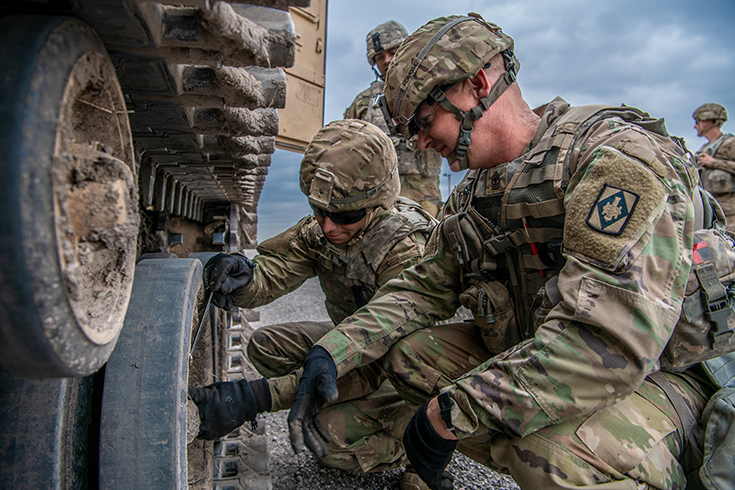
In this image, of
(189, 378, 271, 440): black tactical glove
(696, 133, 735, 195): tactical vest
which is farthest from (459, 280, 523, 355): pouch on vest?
(696, 133, 735, 195): tactical vest

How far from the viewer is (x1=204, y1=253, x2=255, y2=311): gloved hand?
2.42 m

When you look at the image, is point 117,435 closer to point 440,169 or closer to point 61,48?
point 61,48

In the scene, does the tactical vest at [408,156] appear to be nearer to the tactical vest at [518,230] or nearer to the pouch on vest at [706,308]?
the tactical vest at [518,230]

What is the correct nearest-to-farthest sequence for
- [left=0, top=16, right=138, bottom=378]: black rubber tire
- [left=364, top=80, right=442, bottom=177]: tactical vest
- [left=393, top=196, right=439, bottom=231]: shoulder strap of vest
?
[left=0, top=16, right=138, bottom=378]: black rubber tire → [left=393, top=196, right=439, bottom=231]: shoulder strap of vest → [left=364, top=80, right=442, bottom=177]: tactical vest

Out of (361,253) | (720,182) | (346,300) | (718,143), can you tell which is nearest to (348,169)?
(361,253)

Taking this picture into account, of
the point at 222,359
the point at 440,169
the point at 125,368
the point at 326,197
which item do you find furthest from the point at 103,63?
the point at 440,169

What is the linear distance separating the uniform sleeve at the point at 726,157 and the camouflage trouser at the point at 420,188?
4557 millimetres

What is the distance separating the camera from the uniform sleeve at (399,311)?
2029mm

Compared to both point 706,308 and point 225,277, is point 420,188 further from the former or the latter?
point 706,308

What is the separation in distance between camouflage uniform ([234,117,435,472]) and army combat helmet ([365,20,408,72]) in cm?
294

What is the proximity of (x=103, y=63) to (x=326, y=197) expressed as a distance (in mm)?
1606

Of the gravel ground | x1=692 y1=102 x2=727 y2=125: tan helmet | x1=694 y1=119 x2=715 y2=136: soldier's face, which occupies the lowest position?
the gravel ground

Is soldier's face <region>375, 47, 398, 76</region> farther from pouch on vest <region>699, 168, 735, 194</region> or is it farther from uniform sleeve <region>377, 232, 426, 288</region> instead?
pouch on vest <region>699, 168, 735, 194</region>

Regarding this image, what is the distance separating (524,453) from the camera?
57.7 inches
